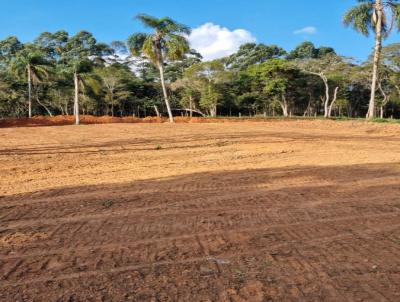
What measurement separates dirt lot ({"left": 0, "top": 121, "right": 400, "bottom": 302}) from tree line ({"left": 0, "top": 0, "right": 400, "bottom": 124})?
2093cm

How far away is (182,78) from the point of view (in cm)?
4919

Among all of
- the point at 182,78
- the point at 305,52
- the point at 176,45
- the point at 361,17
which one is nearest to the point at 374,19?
the point at 361,17

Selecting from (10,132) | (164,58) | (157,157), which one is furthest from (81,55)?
(157,157)

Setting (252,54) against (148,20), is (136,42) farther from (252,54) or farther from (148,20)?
(252,54)

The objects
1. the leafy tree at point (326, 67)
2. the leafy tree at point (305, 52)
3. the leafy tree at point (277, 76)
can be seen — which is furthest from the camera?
the leafy tree at point (305, 52)

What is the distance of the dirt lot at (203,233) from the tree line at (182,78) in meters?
20.9

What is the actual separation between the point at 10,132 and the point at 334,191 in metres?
19.7

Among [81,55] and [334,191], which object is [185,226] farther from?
[81,55]

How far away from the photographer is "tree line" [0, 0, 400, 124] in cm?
3023

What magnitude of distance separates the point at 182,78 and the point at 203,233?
4558 centimetres

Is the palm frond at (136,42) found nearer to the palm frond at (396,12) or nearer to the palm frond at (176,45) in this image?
the palm frond at (176,45)

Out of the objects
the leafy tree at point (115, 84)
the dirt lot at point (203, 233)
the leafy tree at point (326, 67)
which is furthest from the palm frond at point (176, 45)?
the dirt lot at point (203, 233)

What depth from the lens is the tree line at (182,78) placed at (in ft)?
99.2

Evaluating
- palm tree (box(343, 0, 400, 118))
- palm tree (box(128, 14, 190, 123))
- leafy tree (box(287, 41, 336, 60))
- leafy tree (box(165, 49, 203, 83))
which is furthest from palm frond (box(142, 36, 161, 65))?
leafy tree (box(287, 41, 336, 60))
